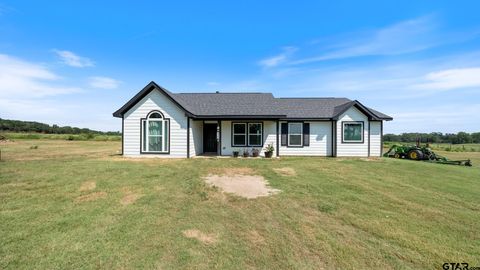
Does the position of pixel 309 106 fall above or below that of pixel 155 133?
above

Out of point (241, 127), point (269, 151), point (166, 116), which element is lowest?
point (269, 151)

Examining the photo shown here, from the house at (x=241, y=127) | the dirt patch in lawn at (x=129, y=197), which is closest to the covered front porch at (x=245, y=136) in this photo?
the house at (x=241, y=127)

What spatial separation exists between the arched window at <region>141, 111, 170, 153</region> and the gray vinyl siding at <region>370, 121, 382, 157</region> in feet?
45.0

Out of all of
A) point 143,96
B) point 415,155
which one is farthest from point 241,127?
point 415,155

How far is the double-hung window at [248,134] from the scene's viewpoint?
16.1 meters

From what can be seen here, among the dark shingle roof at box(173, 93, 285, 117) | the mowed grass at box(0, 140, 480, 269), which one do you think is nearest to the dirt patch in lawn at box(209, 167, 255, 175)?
the mowed grass at box(0, 140, 480, 269)

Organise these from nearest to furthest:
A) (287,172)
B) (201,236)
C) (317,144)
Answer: (201,236), (287,172), (317,144)

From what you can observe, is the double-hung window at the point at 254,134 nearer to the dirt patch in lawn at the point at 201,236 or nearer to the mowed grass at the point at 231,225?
the mowed grass at the point at 231,225

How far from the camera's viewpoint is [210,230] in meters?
4.41

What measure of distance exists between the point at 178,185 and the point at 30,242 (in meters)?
4.13

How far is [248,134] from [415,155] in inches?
464

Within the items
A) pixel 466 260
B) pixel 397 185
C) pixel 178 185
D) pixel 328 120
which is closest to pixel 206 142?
pixel 328 120

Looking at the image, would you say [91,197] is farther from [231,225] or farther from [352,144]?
[352,144]

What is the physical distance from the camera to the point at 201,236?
4164mm
